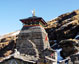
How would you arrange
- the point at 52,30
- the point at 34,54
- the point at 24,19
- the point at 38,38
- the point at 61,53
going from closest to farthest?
1. the point at 34,54
2. the point at 38,38
3. the point at 24,19
4. the point at 61,53
5. the point at 52,30

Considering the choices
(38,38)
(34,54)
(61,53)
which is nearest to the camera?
(34,54)

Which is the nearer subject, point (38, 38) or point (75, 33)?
point (38, 38)

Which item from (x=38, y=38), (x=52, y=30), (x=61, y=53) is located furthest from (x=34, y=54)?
(x=52, y=30)

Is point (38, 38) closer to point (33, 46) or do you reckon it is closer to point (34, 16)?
point (33, 46)

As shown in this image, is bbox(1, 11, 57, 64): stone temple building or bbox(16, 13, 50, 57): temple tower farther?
bbox(16, 13, 50, 57): temple tower

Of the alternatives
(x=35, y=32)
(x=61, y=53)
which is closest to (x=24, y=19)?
(x=35, y=32)

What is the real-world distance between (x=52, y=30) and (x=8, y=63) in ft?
118

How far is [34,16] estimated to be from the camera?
3569 centimetres

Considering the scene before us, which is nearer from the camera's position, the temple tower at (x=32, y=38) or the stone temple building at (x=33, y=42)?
the stone temple building at (x=33, y=42)

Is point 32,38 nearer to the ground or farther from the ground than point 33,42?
farther from the ground

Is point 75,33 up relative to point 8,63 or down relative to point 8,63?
up

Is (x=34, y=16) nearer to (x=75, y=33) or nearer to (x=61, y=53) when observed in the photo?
(x=61, y=53)

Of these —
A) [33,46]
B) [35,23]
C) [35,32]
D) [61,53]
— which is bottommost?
[61,53]

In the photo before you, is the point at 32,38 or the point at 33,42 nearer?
the point at 33,42
